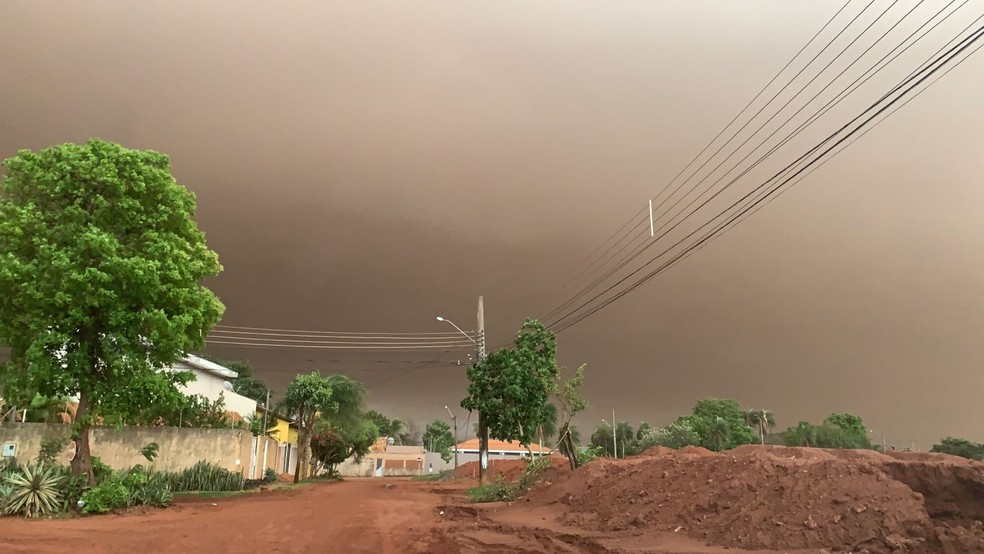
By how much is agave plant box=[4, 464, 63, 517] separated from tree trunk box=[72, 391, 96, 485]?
1.55 meters

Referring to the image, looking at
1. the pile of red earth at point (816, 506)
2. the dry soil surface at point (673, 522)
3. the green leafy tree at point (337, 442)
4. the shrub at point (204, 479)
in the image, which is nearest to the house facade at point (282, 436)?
the green leafy tree at point (337, 442)

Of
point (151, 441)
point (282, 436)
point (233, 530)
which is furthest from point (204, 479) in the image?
point (282, 436)

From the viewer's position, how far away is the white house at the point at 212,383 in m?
42.5

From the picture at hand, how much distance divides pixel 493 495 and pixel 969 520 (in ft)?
62.0

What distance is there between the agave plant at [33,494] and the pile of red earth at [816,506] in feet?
51.3

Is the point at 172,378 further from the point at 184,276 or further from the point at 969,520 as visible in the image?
the point at 969,520

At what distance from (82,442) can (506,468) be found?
3590 cm

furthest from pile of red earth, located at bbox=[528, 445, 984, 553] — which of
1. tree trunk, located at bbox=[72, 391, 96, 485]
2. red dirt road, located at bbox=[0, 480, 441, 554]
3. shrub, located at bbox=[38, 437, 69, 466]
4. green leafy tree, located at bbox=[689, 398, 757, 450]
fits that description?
green leafy tree, located at bbox=[689, 398, 757, 450]

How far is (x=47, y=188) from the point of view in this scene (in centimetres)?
2019

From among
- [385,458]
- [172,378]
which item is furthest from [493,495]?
[385,458]

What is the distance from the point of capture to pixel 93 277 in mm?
19250

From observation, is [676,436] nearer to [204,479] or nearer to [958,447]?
[958,447]

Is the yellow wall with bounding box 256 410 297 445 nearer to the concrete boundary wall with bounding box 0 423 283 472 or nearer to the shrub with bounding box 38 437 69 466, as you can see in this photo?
the concrete boundary wall with bounding box 0 423 283 472

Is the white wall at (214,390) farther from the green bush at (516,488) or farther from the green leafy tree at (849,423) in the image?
the green leafy tree at (849,423)
